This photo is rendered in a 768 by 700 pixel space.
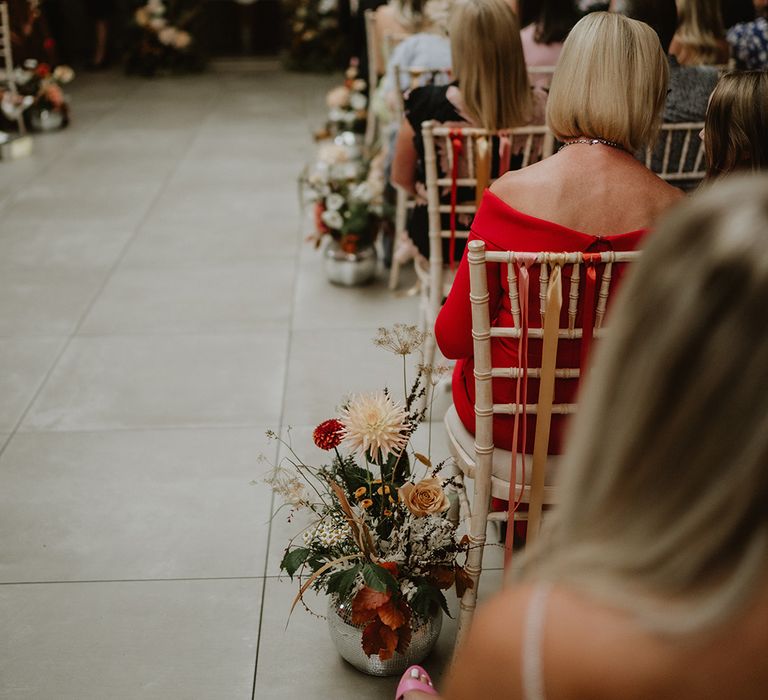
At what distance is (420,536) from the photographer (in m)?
2.01

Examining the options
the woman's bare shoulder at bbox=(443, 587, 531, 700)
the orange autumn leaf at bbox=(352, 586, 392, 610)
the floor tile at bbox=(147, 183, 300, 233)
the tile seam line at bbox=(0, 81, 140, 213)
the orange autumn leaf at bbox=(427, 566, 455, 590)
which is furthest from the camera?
the tile seam line at bbox=(0, 81, 140, 213)

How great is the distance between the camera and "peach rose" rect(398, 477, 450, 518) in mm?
1916

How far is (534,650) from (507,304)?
1206 millimetres

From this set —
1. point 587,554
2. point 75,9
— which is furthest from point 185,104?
point 587,554

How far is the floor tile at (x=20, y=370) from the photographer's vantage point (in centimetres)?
332

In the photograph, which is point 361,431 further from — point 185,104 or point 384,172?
point 185,104

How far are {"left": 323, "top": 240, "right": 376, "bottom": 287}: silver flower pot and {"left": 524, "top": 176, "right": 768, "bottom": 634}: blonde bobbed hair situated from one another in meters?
3.47

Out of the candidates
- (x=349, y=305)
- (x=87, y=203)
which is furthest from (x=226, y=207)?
(x=349, y=305)

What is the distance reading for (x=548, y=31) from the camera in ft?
12.5

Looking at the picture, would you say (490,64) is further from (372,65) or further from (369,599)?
(372,65)

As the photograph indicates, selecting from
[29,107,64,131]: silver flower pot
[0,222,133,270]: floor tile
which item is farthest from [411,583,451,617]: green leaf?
[29,107,64,131]: silver flower pot

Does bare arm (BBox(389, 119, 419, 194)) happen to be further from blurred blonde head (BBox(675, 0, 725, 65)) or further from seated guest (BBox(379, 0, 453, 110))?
blurred blonde head (BBox(675, 0, 725, 65))

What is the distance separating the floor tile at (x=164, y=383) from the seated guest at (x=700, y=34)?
194cm

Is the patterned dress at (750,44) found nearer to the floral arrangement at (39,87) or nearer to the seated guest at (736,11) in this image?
the seated guest at (736,11)
